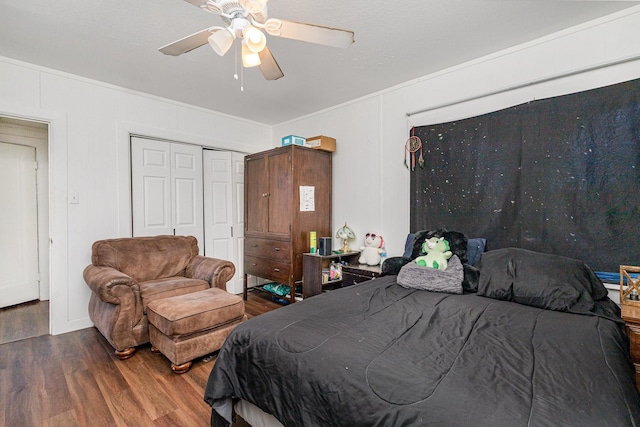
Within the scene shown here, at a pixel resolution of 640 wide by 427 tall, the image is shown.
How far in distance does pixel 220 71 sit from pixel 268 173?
4.20 feet

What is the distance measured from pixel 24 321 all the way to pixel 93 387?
2070 mm

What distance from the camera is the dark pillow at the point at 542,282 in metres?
1.64

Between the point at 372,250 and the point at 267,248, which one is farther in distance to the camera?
the point at 267,248

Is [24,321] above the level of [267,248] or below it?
below

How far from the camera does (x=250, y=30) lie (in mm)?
1470

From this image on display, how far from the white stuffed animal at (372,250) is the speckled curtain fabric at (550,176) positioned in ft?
2.23

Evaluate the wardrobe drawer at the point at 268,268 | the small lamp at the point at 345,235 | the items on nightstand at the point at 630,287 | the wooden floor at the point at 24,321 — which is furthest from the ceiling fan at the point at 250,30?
the wooden floor at the point at 24,321

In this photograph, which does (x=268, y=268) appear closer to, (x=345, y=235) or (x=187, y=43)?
(x=345, y=235)

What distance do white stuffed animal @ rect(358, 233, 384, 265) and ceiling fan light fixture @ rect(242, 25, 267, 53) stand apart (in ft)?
7.46

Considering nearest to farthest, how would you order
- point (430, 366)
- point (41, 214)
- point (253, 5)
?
point (430, 366)
point (253, 5)
point (41, 214)

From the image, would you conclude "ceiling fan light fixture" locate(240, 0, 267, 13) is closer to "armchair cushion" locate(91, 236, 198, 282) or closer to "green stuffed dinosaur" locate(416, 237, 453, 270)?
"green stuffed dinosaur" locate(416, 237, 453, 270)

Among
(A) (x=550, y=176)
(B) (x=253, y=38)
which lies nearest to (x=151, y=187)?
(B) (x=253, y=38)

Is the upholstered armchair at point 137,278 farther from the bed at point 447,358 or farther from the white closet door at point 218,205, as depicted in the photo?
the bed at point 447,358

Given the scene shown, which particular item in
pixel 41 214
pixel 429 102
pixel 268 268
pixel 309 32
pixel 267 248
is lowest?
pixel 268 268
